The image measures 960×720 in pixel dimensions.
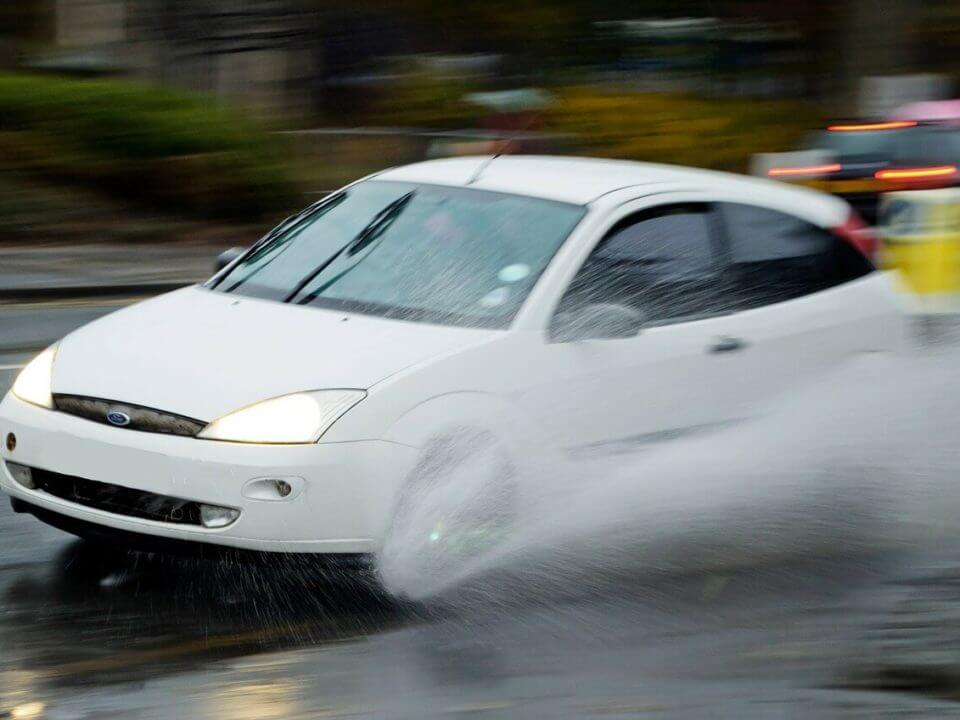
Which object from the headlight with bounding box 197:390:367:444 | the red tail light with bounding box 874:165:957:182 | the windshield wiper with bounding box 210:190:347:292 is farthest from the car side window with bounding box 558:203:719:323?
the red tail light with bounding box 874:165:957:182

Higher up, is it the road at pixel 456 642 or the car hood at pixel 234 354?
the car hood at pixel 234 354

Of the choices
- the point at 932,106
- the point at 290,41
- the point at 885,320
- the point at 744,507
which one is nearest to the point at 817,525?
the point at 744,507

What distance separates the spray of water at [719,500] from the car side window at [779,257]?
1.23 feet

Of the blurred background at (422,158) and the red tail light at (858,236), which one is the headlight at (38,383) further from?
the red tail light at (858,236)

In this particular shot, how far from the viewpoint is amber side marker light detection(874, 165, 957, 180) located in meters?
17.0

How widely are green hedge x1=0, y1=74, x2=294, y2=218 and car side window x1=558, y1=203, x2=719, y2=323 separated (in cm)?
1305

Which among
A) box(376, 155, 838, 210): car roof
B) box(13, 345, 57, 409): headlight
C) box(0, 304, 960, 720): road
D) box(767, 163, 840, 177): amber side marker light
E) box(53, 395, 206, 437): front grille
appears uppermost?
box(376, 155, 838, 210): car roof

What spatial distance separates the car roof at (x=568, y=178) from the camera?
664 centimetres

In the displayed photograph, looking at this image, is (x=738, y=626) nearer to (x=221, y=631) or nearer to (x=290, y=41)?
(x=221, y=631)

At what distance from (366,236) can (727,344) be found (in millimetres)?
1429

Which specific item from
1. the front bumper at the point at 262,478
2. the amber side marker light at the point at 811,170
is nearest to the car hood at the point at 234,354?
the front bumper at the point at 262,478

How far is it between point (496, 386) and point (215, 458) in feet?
3.26

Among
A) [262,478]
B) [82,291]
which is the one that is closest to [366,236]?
[262,478]

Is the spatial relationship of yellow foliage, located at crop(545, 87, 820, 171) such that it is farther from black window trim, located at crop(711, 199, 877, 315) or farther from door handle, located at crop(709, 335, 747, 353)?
door handle, located at crop(709, 335, 747, 353)
